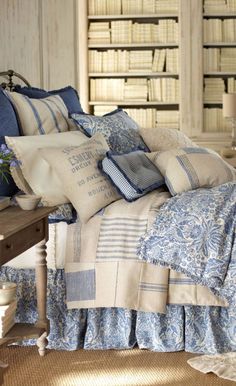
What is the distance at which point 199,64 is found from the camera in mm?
7438

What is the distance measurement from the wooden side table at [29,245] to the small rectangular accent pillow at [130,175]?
44 centimetres

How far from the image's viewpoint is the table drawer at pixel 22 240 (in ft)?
10.0

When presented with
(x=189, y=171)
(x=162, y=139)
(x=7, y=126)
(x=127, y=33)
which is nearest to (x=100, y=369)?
(x=189, y=171)

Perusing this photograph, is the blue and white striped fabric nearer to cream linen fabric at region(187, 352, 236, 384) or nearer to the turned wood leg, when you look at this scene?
the turned wood leg

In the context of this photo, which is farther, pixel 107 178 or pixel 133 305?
pixel 107 178

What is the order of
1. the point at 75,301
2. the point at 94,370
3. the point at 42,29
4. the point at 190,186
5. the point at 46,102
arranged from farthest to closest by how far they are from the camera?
the point at 42,29 → the point at 46,102 → the point at 190,186 → the point at 75,301 → the point at 94,370

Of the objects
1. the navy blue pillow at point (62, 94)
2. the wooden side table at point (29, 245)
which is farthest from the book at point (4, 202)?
the navy blue pillow at point (62, 94)

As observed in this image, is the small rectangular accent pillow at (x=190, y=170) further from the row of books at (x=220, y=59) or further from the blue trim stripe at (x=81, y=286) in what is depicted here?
the row of books at (x=220, y=59)

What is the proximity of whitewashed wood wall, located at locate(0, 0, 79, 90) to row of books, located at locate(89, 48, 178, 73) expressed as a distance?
1.27 m

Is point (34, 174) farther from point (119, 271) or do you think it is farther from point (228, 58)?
point (228, 58)

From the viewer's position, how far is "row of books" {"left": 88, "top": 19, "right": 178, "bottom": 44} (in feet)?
24.6

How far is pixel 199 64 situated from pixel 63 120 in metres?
3.19

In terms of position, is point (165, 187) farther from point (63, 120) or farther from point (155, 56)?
point (155, 56)

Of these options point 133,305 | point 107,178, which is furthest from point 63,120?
point 133,305
